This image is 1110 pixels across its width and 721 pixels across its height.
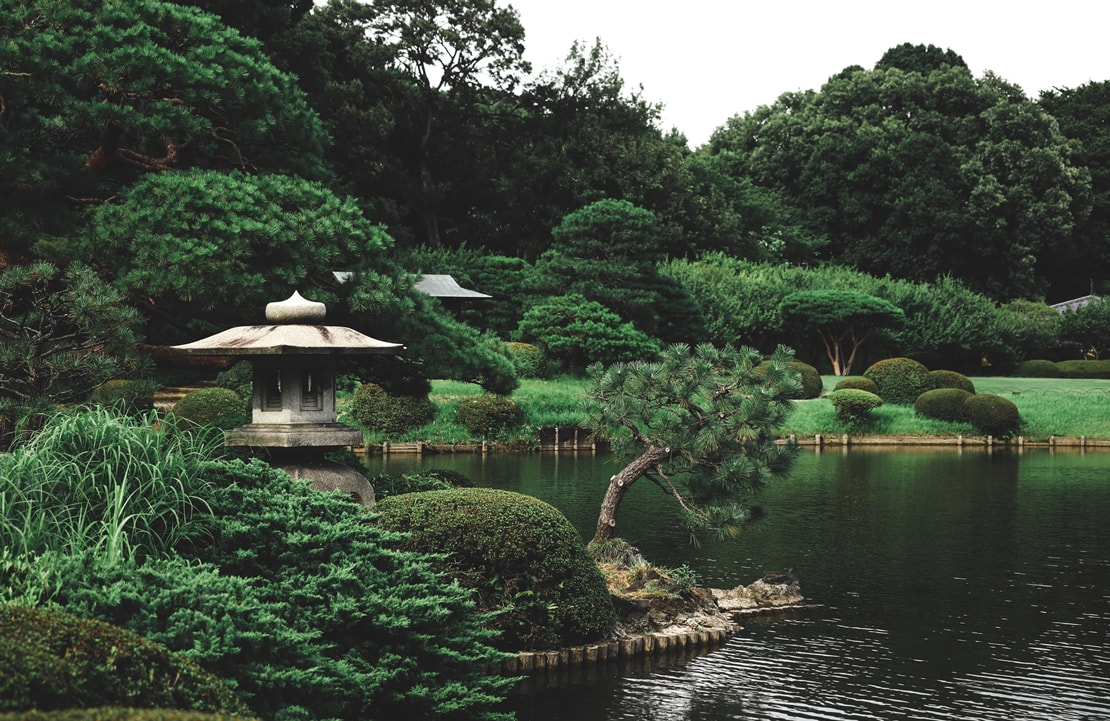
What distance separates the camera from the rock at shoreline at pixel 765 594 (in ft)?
39.2

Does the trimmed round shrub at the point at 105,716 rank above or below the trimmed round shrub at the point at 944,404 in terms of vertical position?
below

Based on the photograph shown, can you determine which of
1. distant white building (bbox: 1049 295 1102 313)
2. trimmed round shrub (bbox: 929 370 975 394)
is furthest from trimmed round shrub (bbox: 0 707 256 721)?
distant white building (bbox: 1049 295 1102 313)

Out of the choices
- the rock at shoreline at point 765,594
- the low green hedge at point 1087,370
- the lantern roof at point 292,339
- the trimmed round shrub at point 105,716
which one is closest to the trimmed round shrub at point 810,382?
the low green hedge at point 1087,370

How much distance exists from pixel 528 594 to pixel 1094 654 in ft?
18.3

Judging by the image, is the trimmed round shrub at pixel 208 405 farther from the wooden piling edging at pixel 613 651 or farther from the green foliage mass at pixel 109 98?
the wooden piling edging at pixel 613 651

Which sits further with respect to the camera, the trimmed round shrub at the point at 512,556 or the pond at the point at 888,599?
the trimmed round shrub at the point at 512,556

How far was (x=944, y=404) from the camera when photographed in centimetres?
3203

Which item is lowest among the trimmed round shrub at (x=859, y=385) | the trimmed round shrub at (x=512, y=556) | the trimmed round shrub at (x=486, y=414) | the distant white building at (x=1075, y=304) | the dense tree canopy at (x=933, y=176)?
the trimmed round shrub at (x=512, y=556)

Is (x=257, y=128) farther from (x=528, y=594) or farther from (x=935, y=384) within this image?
(x=935, y=384)

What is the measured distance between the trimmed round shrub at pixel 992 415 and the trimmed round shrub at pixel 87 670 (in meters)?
30.0

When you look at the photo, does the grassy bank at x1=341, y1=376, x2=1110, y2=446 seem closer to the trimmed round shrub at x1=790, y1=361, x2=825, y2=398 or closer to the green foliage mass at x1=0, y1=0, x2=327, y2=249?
the trimmed round shrub at x1=790, y1=361, x2=825, y2=398

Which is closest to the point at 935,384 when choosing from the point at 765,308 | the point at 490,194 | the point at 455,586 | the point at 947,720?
the point at 765,308

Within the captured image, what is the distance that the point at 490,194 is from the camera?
4684cm

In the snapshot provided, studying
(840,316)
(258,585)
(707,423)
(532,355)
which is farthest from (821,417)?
(258,585)
